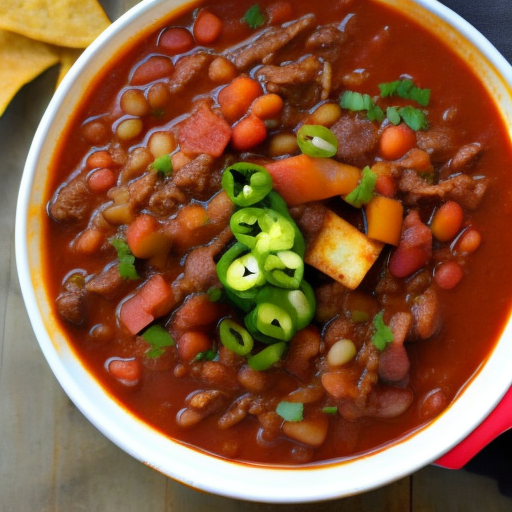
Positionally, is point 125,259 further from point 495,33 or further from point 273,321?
point 495,33

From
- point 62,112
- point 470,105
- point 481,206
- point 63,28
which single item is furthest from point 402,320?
point 63,28

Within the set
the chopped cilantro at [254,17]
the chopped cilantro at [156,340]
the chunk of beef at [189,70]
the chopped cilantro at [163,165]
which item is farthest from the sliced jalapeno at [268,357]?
the chopped cilantro at [254,17]

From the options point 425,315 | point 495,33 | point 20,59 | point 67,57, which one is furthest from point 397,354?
point 20,59

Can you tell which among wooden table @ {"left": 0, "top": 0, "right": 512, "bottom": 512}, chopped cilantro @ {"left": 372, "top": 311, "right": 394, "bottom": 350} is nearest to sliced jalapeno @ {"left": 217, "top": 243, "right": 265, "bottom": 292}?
chopped cilantro @ {"left": 372, "top": 311, "right": 394, "bottom": 350}

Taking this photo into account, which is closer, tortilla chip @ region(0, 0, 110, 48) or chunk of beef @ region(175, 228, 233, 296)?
chunk of beef @ region(175, 228, 233, 296)

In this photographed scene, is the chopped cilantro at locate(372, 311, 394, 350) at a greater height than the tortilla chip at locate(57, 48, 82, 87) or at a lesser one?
lesser

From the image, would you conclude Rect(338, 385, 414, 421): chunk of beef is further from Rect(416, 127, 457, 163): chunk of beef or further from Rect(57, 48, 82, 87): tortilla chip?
Rect(57, 48, 82, 87): tortilla chip

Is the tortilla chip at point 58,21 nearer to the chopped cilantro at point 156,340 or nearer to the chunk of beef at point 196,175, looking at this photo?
the chunk of beef at point 196,175
